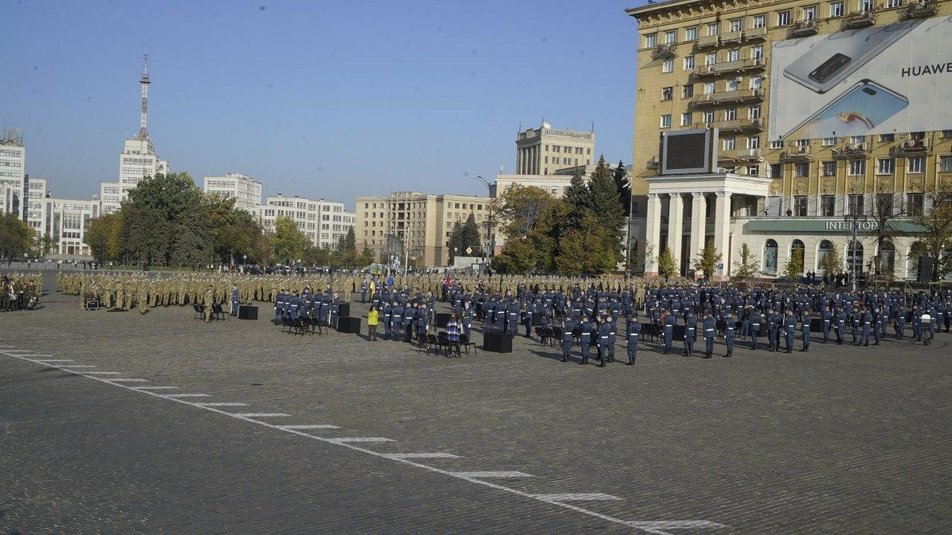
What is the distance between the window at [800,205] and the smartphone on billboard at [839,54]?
806cm

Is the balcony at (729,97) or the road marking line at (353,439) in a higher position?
the balcony at (729,97)

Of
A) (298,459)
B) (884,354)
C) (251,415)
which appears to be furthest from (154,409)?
(884,354)

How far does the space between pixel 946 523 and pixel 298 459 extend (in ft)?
24.7

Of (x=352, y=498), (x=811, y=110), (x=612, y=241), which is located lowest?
(x=352, y=498)

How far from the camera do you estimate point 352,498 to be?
986cm

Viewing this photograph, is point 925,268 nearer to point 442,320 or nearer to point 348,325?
point 442,320

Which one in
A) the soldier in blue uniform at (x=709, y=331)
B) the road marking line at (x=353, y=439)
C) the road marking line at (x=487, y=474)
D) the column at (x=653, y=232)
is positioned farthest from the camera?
the column at (x=653, y=232)

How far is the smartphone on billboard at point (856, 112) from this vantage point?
6350 centimetres

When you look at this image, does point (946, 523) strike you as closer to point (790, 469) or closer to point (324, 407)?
point (790, 469)

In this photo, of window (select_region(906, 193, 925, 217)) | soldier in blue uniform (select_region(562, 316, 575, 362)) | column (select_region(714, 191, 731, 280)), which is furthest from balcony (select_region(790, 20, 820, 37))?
soldier in blue uniform (select_region(562, 316, 575, 362))

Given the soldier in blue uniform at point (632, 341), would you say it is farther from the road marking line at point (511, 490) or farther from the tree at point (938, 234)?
the tree at point (938, 234)

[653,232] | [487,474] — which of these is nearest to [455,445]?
[487,474]

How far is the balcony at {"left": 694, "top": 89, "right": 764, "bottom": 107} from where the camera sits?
7144 centimetres

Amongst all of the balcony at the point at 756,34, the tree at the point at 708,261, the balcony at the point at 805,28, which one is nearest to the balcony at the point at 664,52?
the balcony at the point at 756,34
